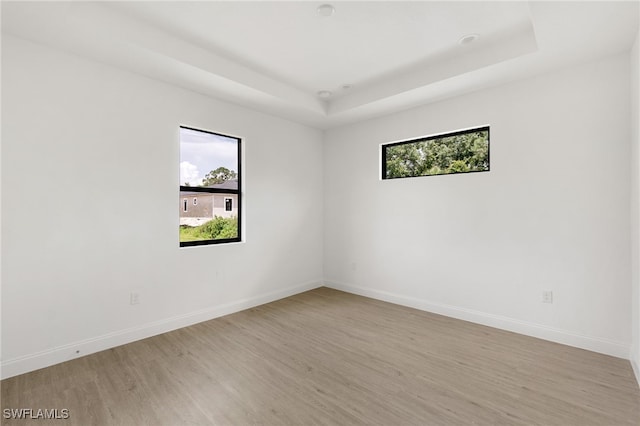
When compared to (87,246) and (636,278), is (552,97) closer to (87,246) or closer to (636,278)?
(636,278)

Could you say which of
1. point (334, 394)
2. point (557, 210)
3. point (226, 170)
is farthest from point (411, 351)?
point (226, 170)

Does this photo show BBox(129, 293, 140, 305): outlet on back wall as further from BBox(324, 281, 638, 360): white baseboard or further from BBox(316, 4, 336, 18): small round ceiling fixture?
BBox(316, 4, 336, 18): small round ceiling fixture

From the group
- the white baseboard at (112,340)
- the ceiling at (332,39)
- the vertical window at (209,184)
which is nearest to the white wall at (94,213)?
the white baseboard at (112,340)

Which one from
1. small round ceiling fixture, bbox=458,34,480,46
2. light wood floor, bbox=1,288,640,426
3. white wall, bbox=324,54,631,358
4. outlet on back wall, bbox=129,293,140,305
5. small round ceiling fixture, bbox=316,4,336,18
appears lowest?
light wood floor, bbox=1,288,640,426

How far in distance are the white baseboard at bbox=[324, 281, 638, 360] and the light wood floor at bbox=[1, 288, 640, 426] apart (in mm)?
99

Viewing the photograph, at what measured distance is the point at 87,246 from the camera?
8.96 feet

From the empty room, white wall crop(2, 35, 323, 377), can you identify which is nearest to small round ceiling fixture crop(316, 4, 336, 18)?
the empty room

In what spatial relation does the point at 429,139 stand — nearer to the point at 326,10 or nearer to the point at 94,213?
the point at 326,10

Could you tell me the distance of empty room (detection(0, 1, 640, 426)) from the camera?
86.0 inches

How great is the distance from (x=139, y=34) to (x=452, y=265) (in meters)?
3.91

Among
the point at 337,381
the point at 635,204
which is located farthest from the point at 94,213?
the point at 635,204

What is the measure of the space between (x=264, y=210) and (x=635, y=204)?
376 centimetres

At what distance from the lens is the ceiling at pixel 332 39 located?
7.40 ft

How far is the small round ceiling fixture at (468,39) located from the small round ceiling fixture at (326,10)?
4.00ft
